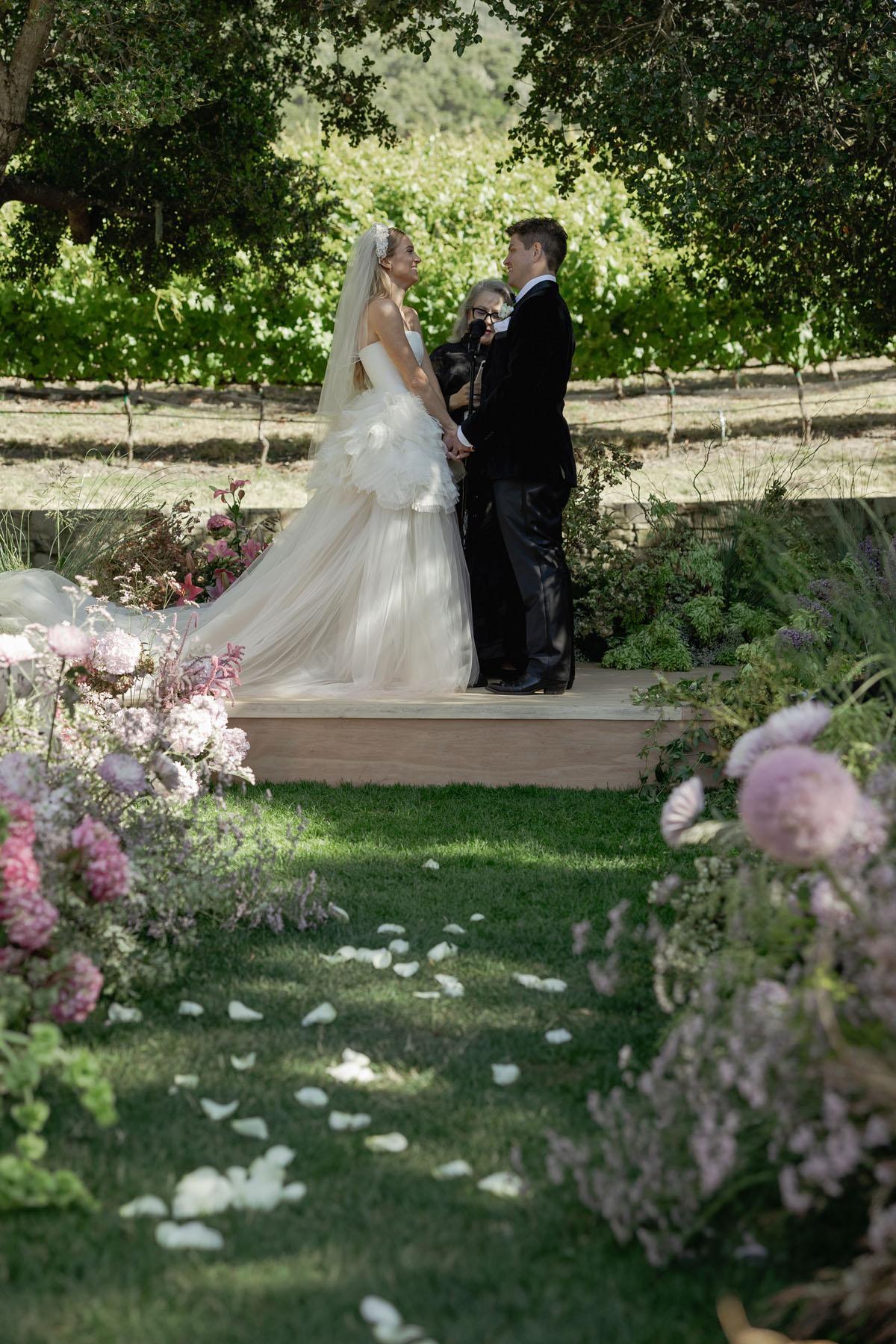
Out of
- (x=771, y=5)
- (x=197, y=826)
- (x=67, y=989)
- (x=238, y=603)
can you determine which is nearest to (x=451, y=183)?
(x=771, y=5)

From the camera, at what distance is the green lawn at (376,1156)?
1774 mm

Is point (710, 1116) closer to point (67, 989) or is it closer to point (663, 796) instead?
point (67, 989)

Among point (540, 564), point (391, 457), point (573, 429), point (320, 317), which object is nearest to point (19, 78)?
point (391, 457)

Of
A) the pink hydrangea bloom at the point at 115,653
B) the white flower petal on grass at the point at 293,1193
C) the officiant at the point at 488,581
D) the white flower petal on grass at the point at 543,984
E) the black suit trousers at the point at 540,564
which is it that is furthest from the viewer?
the officiant at the point at 488,581

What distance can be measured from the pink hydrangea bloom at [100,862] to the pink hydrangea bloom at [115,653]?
1.55m

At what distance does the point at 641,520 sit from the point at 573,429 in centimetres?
825

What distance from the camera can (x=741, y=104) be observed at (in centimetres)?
645

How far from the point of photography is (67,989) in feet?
7.66

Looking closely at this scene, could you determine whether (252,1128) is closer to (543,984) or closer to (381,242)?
(543,984)

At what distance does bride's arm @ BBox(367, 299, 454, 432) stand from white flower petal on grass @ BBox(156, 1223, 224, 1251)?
12.9ft

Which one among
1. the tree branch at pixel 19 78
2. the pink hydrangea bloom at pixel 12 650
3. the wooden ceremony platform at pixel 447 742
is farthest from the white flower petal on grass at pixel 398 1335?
the tree branch at pixel 19 78

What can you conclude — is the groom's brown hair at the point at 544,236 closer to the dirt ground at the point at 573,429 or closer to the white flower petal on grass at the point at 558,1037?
the white flower petal on grass at the point at 558,1037

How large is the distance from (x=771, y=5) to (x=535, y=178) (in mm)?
14828

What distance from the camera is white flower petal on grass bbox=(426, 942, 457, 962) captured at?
10.0 feet
